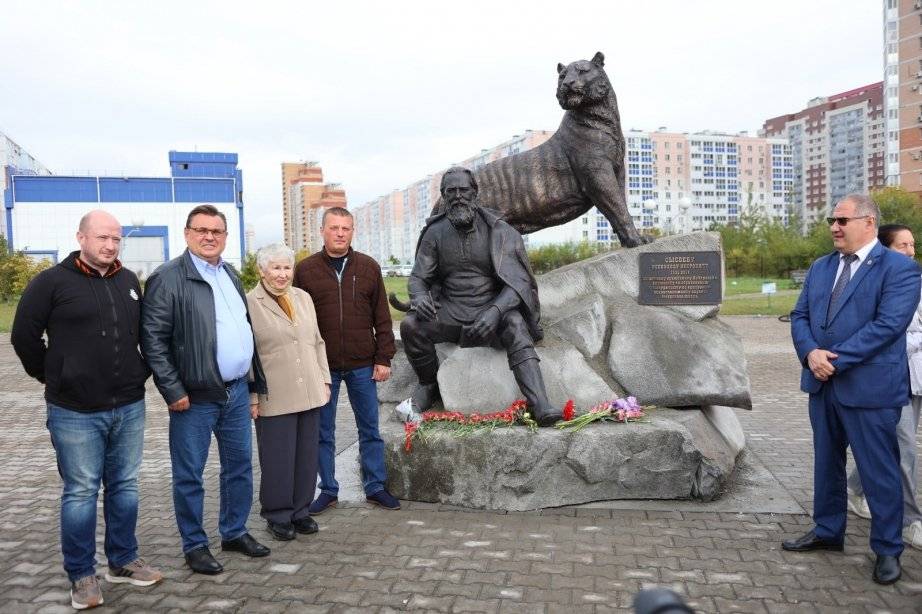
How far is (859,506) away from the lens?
4.38 metres

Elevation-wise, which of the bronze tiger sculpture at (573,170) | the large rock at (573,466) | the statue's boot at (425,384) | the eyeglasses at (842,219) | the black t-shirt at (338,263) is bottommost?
the large rock at (573,466)

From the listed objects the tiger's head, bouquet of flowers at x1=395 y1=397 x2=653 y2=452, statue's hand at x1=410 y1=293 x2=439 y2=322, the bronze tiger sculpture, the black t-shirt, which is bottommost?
bouquet of flowers at x1=395 y1=397 x2=653 y2=452

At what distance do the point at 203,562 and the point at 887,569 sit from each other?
3.49 metres

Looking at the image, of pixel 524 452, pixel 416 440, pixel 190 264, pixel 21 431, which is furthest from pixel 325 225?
pixel 21 431

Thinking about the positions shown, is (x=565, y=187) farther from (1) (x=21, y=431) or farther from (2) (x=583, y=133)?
(1) (x=21, y=431)

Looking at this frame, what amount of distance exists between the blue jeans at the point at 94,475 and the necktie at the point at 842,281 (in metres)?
3.69

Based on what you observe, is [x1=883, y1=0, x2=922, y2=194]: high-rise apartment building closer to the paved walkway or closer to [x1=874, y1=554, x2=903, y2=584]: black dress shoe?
the paved walkway

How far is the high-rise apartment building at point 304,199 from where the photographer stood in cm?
8894

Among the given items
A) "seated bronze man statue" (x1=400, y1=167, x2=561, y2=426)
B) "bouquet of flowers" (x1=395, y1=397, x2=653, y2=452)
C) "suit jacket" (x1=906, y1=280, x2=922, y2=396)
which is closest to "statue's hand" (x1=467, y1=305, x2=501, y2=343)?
"seated bronze man statue" (x1=400, y1=167, x2=561, y2=426)

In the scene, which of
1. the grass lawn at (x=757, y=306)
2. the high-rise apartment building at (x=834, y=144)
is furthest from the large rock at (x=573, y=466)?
the high-rise apartment building at (x=834, y=144)

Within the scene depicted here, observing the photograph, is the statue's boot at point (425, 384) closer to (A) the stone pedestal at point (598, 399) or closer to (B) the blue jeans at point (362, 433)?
(A) the stone pedestal at point (598, 399)

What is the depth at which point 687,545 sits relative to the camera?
3916 mm

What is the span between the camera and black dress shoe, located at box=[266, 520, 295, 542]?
4.15m

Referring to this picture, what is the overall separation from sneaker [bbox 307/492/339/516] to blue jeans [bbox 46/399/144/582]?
1.24 meters
